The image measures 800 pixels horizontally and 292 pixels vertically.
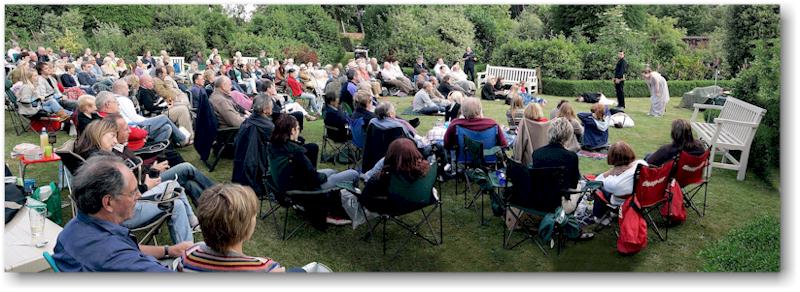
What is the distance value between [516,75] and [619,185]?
13.2m

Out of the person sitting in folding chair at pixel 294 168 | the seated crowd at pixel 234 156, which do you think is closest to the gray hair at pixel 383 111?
the seated crowd at pixel 234 156

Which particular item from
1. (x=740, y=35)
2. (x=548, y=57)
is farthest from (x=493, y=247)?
(x=548, y=57)

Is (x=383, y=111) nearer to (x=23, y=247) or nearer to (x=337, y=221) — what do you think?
(x=337, y=221)

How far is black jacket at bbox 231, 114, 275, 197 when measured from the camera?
20.4 feet

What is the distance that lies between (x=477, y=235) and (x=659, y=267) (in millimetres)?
1507

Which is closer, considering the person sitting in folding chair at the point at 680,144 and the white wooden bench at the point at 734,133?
the person sitting in folding chair at the point at 680,144

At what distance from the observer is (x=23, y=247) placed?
402 centimetres

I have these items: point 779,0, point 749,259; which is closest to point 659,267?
point 749,259

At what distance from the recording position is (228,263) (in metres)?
2.84

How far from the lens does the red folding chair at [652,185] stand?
16.1ft

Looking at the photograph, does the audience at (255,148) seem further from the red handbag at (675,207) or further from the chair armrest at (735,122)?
the chair armrest at (735,122)

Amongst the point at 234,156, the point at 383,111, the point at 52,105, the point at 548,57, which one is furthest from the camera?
the point at 548,57

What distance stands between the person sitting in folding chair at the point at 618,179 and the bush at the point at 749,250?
0.78 metres

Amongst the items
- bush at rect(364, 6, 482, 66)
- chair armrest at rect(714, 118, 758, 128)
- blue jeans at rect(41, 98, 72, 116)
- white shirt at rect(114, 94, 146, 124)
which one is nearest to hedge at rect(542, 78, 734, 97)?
bush at rect(364, 6, 482, 66)
